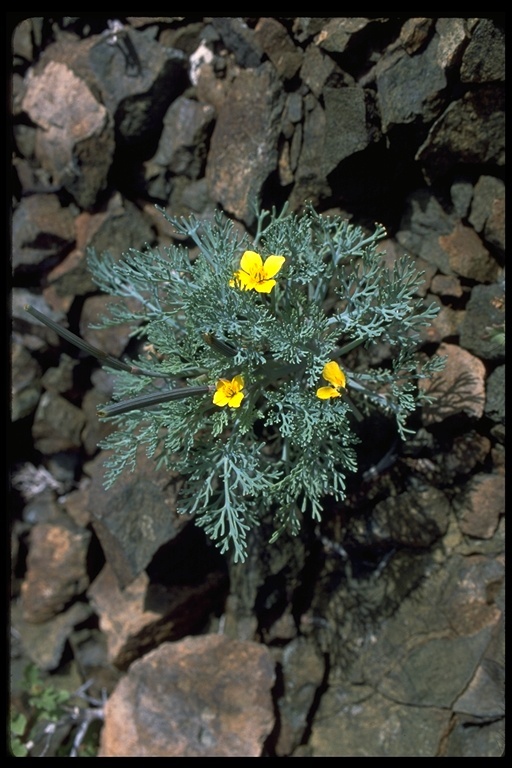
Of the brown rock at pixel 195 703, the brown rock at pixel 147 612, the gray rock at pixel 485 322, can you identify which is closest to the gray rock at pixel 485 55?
the gray rock at pixel 485 322

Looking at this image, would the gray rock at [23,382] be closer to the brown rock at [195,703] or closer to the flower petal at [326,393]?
the brown rock at [195,703]

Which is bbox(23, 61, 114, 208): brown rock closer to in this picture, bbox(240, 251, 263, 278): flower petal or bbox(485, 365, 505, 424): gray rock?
bbox(240, 251, 263, 278): flower petal

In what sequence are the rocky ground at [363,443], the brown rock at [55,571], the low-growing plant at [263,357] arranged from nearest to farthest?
the low-growing plant at [263,357] < the rocky ground at [363,443] < the brown rock at [55,571]

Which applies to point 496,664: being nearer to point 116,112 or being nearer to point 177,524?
point 177,524

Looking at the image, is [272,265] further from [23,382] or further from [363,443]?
[23,382]

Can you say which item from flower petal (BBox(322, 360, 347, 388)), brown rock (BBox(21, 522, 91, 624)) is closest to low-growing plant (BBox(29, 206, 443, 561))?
flower petal (BBox(322, 360, 347, 388))

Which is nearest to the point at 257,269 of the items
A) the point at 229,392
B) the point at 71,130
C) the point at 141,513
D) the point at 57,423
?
the point at 229,392
